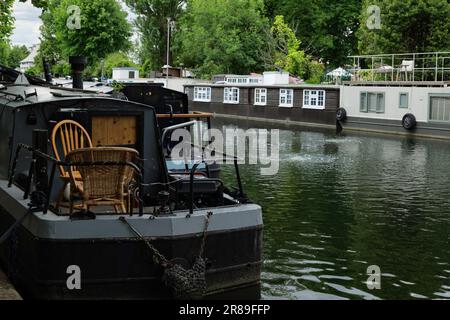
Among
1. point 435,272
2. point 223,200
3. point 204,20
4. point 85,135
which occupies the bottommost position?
point 435,272

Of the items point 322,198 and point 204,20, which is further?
point 204,20

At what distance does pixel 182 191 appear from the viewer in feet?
31.4

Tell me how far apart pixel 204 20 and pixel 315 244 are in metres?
61.1

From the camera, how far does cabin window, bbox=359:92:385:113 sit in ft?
135

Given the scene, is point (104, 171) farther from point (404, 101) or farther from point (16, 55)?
point (16, 55)

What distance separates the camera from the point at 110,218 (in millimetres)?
8234

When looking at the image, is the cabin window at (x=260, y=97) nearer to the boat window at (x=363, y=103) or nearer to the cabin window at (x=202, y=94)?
the cabin window at (x=202, y=94)

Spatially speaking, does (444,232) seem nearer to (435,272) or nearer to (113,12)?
(435,272)

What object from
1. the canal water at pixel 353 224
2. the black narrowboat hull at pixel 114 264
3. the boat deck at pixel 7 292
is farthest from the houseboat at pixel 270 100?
the boat deck at pixel 7 292

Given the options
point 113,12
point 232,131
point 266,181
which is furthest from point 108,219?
point 113,12

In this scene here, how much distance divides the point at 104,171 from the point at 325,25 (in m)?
65.1

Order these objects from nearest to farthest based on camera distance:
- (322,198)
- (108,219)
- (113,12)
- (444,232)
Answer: (108,219) < (444,232) < (322,198) < (113,12)

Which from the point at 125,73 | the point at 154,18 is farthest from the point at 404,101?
the point at 154,18

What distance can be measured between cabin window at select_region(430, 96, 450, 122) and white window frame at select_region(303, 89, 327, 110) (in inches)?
372
